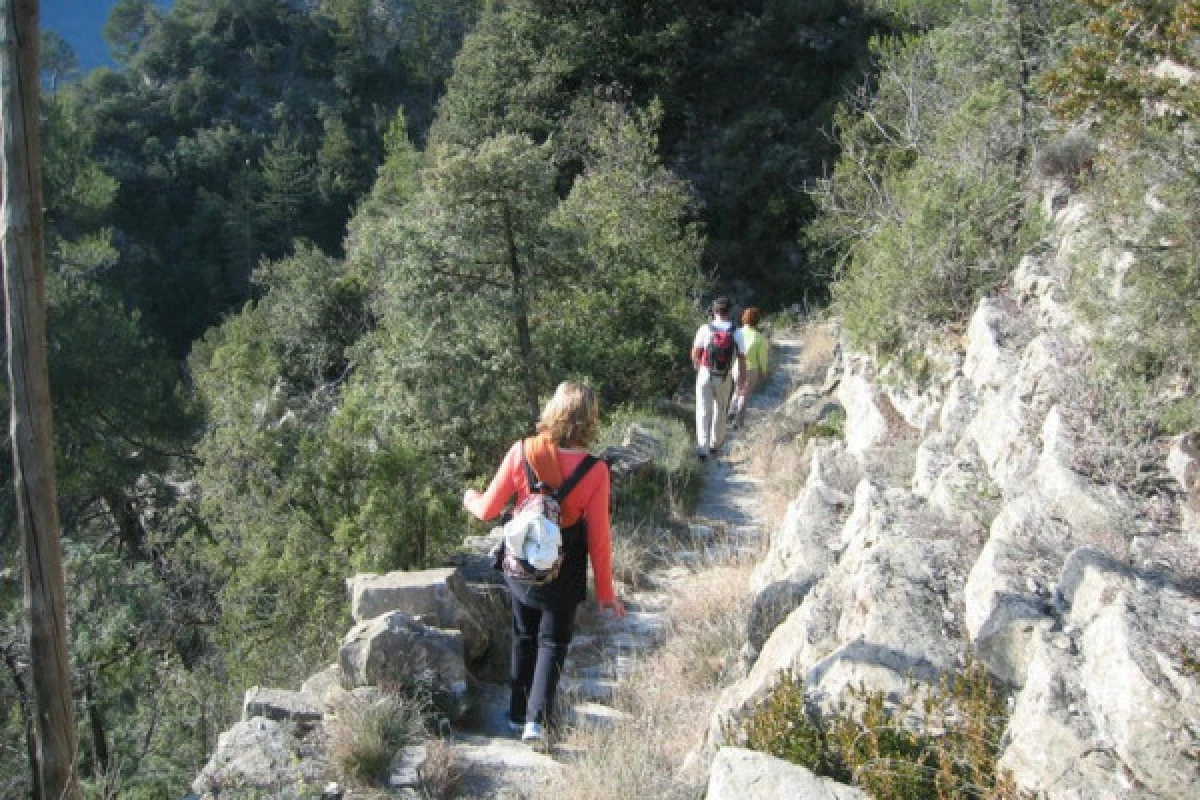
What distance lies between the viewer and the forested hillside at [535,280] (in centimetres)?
575

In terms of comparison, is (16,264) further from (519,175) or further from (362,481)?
(519,175)

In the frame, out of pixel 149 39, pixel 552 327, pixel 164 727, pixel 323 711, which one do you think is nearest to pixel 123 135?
pixel 149 39

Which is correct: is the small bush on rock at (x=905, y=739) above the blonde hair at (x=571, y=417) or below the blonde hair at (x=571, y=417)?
below

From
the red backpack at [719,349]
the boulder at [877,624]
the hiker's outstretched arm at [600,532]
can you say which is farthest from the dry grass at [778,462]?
the hiker's outstretched arm at [600,532]

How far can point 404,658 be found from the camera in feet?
14.1

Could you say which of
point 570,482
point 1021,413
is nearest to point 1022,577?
point 1021,413

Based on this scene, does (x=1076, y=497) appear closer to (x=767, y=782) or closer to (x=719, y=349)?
(x=767, y=782)

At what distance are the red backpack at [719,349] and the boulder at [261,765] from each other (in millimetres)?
5138

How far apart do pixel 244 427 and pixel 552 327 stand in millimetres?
5048

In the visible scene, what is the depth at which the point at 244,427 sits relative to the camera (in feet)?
27.1

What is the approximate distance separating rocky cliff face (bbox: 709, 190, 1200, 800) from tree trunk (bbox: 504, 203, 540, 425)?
5.33 metres

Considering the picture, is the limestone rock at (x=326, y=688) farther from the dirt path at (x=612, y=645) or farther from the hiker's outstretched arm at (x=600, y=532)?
the hiker's outstretched arm at (x=600, y=532)

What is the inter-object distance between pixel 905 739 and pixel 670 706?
5.65 ft

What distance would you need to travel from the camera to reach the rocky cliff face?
2744 mm
